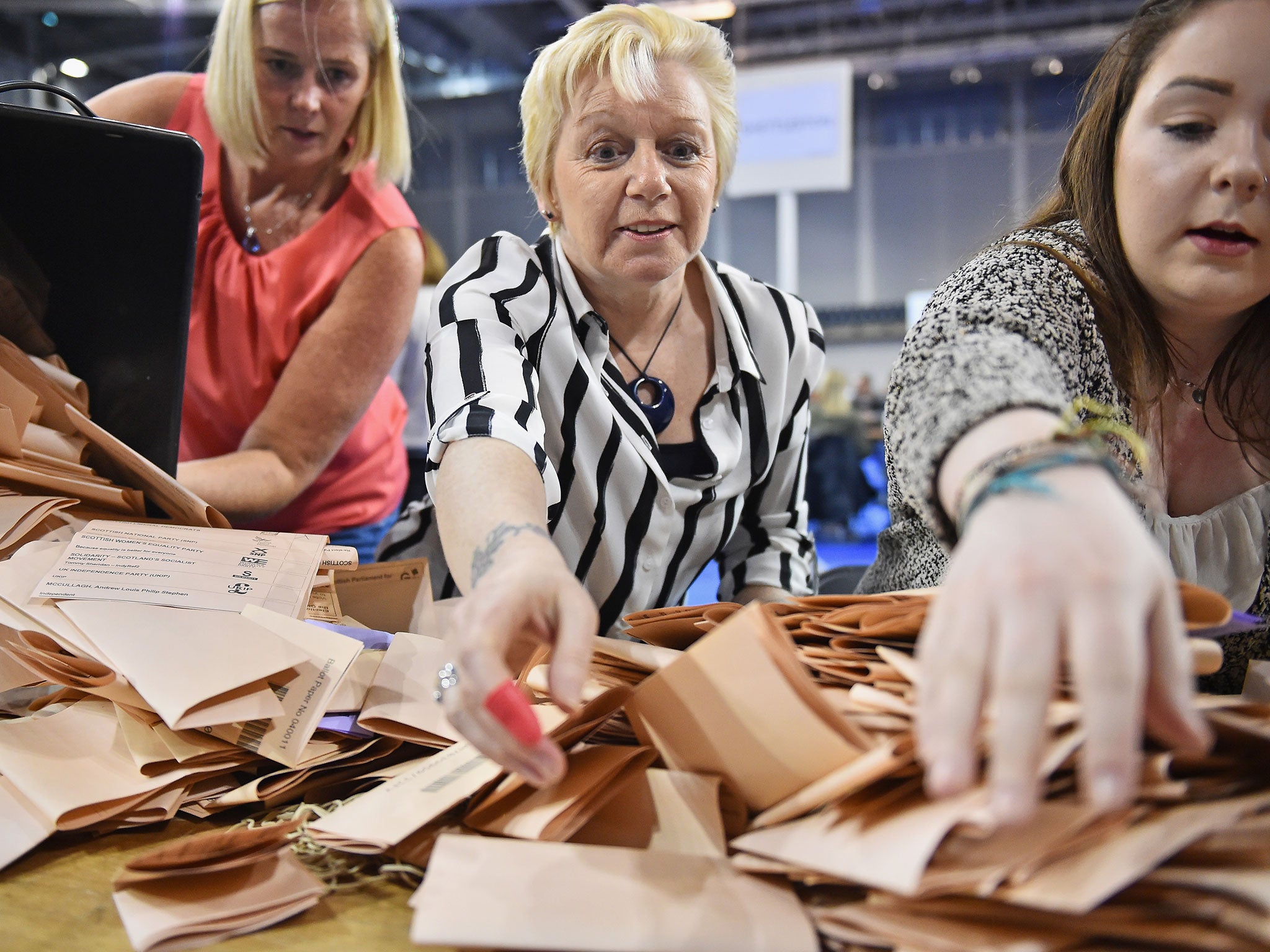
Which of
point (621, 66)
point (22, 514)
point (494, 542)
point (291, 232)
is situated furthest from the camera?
point (291, 232)

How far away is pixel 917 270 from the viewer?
10961mm

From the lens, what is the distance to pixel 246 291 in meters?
1.63

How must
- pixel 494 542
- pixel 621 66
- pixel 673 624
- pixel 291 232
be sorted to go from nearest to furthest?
pixel 494 542, pixel 673 624, pixel 621 66, pixel 291 232

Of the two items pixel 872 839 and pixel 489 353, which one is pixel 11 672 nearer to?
pixel 489 353

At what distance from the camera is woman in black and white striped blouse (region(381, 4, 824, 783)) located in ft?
3.64

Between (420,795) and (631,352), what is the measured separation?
29.3 inches

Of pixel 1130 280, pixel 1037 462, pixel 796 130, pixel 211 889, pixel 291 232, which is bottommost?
pixel 211 889

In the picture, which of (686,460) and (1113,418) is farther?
(686,460)

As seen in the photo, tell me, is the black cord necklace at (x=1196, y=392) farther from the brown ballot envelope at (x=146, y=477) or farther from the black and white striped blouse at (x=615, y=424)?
the brown ballot envelope at (x=146, y=477)

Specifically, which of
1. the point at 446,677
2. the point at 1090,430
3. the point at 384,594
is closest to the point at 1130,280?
the point at 1090,430

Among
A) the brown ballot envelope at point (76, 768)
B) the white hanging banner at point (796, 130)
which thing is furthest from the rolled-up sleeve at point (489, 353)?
the white hanging banner at point (796, 130)

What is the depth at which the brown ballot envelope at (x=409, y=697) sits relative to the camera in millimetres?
874

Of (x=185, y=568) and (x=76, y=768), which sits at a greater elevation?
(x=185, y=568)

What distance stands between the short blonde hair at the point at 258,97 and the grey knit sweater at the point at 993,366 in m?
1.14
